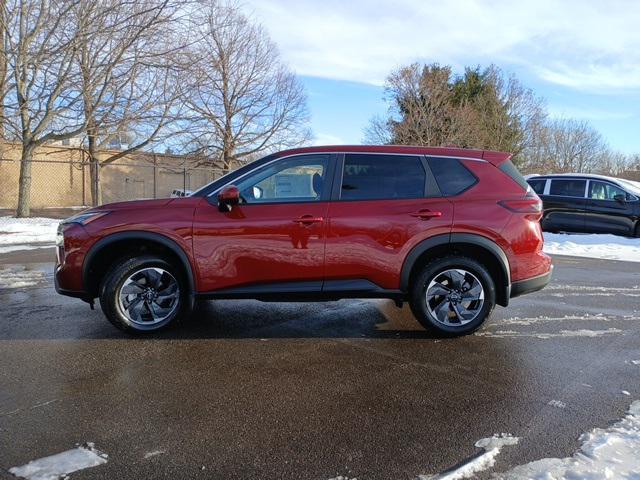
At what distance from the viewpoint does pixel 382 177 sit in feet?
15.6

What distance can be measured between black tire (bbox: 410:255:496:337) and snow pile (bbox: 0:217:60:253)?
10.1 m

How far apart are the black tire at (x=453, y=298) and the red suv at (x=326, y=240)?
1 cm

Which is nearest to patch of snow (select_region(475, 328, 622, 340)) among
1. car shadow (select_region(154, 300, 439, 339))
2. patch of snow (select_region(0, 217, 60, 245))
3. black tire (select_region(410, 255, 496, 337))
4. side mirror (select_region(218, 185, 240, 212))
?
black tire (select_region(410, 255, 496, 337))

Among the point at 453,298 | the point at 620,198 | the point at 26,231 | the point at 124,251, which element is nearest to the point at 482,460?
the point at 453,298

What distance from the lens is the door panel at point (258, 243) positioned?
4.53 m

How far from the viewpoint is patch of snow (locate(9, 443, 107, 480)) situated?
2.51 meters

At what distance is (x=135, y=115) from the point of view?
18.1 meters

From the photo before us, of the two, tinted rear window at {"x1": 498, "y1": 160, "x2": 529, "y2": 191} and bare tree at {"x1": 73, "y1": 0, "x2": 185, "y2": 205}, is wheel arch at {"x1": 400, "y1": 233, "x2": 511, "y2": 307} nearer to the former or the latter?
tinted rear window at {"x1": 498, "y1": 160, "x2": 529, "y2": 191}

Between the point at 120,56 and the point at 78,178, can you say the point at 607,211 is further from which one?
the point at 78,178

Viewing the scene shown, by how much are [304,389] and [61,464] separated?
5.32 feet

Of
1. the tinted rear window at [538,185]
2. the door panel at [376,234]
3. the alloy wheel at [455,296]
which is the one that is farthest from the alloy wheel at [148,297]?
the tinted rear window at [538,185]

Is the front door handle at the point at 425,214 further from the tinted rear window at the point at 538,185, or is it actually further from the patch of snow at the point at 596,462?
the tinted rear window at the point at 538,185

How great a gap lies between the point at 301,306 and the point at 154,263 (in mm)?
1998

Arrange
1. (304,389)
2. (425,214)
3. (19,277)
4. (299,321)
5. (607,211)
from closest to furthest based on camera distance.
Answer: (304,389) → (425,214) → (299,321) → (19,277) → (607,211)
